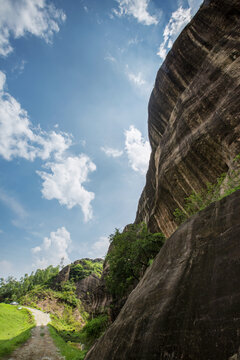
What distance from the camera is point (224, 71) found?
11117 millimetres

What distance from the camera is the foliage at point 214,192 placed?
24.7 ft

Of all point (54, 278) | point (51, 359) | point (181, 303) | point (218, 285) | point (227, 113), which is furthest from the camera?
point (54, 278)

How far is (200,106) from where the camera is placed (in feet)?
39.9

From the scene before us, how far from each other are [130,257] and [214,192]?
11435 mm

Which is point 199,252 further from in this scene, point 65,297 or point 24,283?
point 24,283

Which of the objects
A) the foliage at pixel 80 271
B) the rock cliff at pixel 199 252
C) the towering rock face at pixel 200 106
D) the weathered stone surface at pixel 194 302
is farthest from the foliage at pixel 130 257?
the foliage at pixel 80 271

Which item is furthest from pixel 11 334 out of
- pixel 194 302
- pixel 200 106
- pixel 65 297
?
pixel 65 297

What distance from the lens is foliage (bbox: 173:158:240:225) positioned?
754 centimetres

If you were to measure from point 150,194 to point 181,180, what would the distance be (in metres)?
9.89

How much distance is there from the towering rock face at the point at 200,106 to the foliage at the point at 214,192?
795mm

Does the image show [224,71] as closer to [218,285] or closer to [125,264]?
[218,285]

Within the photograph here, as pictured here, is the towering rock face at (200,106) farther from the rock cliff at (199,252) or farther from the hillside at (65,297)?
the hillside at (65,297)

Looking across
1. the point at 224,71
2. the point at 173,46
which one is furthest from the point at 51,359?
the point at 173,46

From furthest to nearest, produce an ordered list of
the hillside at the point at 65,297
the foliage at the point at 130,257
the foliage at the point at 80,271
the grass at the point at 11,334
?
the foliage at the point at 80,271 → the hillside at the point at 65,297 → the foliage at the point at 130,257 → the grass at the point at 11,334
